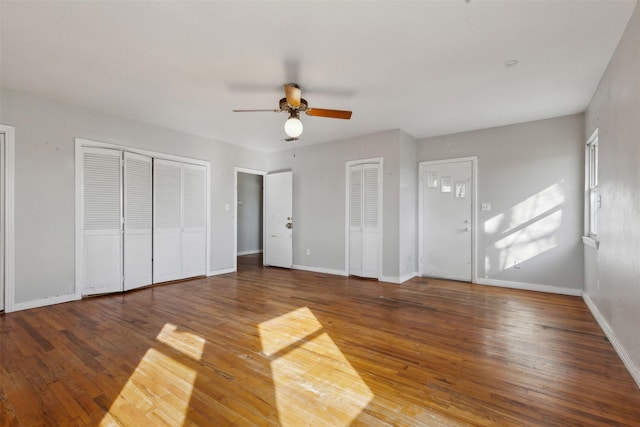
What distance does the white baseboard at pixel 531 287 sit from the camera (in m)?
4.38

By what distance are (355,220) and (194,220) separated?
9.82 ft

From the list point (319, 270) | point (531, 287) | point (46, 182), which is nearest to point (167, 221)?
point (46, 182)

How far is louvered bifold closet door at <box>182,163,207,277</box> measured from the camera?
17.6 ft

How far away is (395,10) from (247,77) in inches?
66.1

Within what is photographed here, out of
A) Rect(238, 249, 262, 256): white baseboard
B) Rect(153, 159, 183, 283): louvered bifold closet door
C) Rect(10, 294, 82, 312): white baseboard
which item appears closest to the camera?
Rect(10, 294, 82, 312): white baseboard

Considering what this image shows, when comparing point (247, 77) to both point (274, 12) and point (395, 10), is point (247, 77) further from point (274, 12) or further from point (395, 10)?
point (395, 10)

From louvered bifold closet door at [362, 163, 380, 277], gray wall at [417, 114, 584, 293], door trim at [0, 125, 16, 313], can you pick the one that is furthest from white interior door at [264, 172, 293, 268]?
door trim at [0, 125, 16, 313]

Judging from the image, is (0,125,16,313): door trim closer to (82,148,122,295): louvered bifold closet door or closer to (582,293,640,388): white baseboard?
(82,148,122,295): louvered bifold closet door

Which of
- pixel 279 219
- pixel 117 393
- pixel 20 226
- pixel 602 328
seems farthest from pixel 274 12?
pixel 279 219

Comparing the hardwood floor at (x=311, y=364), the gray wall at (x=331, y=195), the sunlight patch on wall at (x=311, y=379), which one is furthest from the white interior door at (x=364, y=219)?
the sunlight patch on wall at (x=311, y=379)

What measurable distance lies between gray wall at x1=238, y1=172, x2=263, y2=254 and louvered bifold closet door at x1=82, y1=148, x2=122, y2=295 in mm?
4472

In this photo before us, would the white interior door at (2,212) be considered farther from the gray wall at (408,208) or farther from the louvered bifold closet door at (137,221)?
the gray wall at (408,208)

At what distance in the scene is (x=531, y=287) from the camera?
4684mm

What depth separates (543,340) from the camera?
9.20 feet
